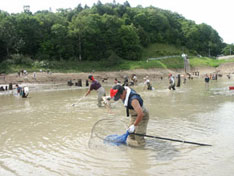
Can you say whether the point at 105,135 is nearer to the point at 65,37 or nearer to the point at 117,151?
the point at 117,151

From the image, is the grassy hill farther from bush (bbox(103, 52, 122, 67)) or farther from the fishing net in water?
the fishing net in water

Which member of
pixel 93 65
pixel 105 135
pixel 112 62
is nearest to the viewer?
pixel 105 135

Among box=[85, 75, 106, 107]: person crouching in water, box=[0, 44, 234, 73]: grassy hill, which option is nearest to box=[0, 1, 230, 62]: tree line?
box=[0, 44, 234, 73]: grassy hill

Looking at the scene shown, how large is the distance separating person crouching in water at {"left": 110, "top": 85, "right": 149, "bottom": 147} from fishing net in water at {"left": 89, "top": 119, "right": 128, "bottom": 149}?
1.13 feet

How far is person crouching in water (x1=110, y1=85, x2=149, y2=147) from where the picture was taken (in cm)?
653

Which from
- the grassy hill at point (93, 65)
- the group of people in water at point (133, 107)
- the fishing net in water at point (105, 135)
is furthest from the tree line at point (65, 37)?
the group of people in water at point (133, 107)

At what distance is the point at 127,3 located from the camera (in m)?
142

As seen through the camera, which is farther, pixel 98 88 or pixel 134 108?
pixel 98 88

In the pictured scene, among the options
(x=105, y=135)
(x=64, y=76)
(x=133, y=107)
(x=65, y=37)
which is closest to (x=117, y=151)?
(x=105, y=135)

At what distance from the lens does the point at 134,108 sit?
21.4ft

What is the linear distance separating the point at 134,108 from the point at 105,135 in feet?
7.67

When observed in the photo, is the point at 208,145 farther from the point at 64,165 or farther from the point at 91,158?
the point at 64,165

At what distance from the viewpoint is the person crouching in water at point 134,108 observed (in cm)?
653

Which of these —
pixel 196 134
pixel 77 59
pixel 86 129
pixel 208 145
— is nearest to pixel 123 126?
pixel 86 129
